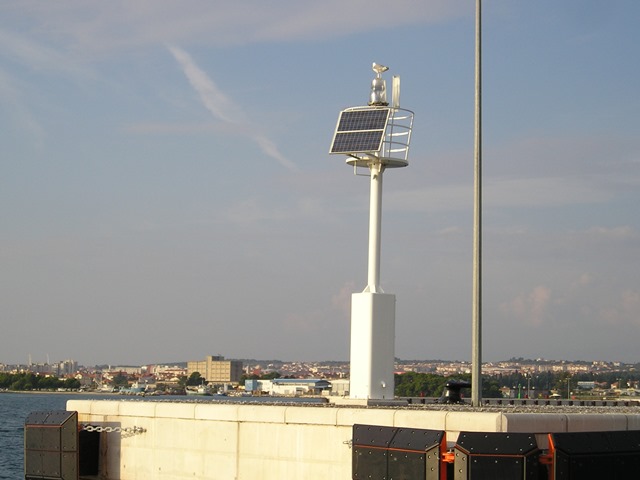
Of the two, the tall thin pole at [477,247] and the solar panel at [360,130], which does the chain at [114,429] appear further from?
the solar panel at [360,130]

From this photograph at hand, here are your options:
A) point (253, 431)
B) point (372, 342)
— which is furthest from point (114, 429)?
point (372, 342)

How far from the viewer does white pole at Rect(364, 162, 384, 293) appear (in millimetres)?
31203

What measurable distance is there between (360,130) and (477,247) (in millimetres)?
10027

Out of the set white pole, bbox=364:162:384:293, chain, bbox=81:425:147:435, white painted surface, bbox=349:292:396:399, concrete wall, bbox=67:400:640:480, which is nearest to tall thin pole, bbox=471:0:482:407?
concrete wall, bbox=67:400:640:480

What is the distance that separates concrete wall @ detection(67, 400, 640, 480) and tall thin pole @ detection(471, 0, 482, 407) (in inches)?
93.4

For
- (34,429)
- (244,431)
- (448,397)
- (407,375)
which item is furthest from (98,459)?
(407,375)

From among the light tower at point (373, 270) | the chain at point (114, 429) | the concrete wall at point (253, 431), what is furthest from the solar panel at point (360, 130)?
the chain at point (114, 429)

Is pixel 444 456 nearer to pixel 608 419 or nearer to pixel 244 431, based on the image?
pixel 608 419

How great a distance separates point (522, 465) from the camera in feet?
63.0

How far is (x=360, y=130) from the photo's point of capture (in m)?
33.2

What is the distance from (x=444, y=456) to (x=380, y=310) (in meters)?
10.8

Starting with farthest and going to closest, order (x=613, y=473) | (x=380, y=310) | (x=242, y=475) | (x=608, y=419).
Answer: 1. (x=380, y=310)
2. (x=242, y=475)
3. (x=608, y=419)
4. (x=613, y=473)

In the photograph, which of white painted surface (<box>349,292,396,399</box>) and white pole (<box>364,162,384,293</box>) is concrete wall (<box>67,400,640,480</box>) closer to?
white painted surface (<box>349,292,396,399</box>)

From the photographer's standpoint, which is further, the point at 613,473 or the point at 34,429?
the point at 34,429
